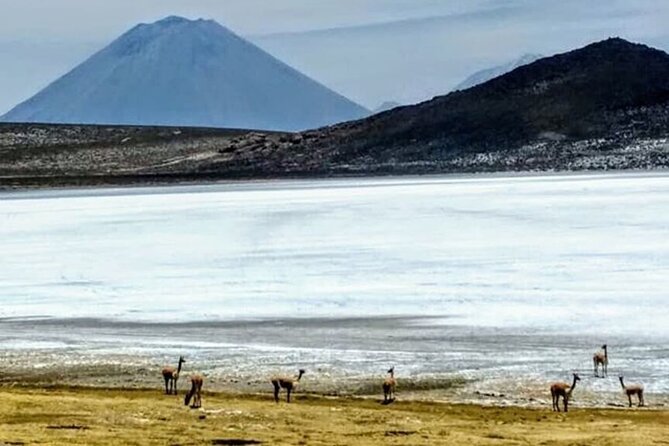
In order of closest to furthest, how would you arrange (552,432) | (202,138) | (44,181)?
1. (552,432)
2. (44,181)
3. (202,138)

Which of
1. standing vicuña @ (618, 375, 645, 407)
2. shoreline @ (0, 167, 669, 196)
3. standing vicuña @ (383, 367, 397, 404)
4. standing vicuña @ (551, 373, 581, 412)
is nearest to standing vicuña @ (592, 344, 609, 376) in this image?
standing vicuña @ (618, 375, 645, 407)

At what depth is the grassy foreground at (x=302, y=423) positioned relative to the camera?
15.3 metres

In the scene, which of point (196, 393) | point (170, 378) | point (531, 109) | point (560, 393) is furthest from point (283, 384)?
point (531, 109)

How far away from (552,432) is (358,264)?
21040mm

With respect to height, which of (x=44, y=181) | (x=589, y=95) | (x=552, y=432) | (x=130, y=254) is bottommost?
(x=552, y=432)

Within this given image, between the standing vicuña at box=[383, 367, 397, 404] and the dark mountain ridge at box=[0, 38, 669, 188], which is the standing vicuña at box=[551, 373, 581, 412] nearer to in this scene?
the standing vicuña at box=[383, 367, 397, 404]

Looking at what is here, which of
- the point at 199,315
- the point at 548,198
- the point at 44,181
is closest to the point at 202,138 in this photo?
the point at 44,181

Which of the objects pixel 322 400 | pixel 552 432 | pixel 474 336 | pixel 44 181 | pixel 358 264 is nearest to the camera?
pixel 552 432

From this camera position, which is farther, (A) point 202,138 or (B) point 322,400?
(A) point 202,138

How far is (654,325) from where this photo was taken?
24656mm

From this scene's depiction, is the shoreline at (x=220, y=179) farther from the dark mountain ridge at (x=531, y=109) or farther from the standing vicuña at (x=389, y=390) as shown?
the standing vicuña at (x=389, y=390)

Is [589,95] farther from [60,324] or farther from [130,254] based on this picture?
[60,324]

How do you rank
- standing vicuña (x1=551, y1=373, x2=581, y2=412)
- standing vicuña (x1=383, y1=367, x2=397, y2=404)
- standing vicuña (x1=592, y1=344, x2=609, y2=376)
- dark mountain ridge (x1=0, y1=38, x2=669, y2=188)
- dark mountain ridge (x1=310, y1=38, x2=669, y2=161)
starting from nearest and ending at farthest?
standing vicuña (x1=551, y1=373, x2=581, y2=412) → standing vicuña (x1=383, y1=367, x2=397, y2=404) → standing vicuña (x1=592, y1=344, x2=609, y2=376) → dark mountain ridge (x1=0, y1=38, x2=669, y2=188) → dark mountain ridge (x1=310, y1=38, x2=669, y2=161)

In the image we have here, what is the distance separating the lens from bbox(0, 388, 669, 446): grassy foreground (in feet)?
50.3
